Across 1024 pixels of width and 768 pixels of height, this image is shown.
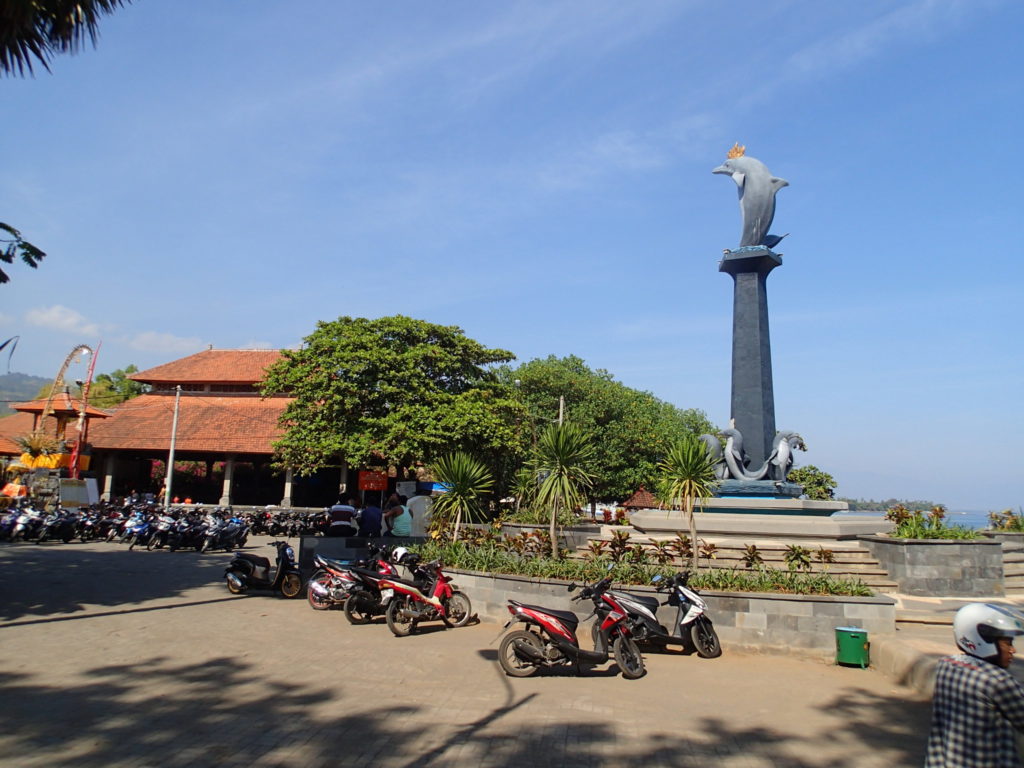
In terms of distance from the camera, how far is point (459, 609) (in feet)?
31.4

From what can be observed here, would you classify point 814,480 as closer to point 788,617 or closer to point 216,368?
point 788,617

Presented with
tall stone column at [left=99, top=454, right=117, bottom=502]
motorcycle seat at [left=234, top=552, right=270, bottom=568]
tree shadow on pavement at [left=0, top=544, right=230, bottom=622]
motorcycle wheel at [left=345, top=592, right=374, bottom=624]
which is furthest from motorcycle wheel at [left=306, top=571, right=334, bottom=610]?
tall stone column at [left=99, top=454, right=117, bottom=502]

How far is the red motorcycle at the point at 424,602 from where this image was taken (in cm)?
877

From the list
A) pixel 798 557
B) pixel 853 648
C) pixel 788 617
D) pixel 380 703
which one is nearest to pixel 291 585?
pixel 380 703

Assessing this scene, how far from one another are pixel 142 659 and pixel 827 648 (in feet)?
24.0

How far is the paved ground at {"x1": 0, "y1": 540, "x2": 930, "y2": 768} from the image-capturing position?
4.89 m

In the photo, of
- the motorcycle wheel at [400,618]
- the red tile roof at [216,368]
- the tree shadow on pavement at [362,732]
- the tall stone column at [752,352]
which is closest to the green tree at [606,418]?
the red tile roof at [216,368]

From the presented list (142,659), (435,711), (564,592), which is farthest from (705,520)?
(142,659)

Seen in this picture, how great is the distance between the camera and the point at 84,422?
28.6m

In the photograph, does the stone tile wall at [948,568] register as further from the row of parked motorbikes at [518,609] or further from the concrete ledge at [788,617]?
the row of parked motorbikes at [518,609]

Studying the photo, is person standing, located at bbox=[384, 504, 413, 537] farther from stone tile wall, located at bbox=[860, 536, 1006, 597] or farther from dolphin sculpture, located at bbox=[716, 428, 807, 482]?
stone tile wall, located at bbox=[860, 536, 1006, 597]

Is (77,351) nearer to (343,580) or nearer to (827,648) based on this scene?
(343,580)

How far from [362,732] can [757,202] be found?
16509mm

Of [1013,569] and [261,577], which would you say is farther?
[1013,569]
